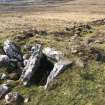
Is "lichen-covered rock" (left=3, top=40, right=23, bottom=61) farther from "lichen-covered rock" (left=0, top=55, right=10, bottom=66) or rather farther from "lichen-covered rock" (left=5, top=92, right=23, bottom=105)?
"lichen-covered rock" (left=5, top=92, right=23, bottom=105)

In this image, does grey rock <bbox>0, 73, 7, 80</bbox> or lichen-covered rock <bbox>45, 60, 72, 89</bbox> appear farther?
grey rock <bbox>0, 73, 7, 80</bbox>

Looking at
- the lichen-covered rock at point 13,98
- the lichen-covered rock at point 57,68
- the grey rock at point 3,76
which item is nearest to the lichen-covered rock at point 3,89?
the lichen-covered rock at point 13,98

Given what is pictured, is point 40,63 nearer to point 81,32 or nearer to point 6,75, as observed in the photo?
point 6,75

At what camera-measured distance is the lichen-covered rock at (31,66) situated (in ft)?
77.0

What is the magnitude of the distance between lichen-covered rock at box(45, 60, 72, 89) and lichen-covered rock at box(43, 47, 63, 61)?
0.68 m

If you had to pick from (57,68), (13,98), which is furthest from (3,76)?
(57,68)

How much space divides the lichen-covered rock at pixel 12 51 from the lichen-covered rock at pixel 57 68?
4.25 m

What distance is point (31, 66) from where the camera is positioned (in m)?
24.0

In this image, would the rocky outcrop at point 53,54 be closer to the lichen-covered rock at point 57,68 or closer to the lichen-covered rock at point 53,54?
the lichen-covered rock at point 53,54

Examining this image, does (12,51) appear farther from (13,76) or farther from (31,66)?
(31,66)

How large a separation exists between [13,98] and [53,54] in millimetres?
4485

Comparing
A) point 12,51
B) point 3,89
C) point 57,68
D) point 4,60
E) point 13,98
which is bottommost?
point 13,98

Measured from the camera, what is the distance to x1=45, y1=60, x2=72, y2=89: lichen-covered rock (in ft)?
73.8

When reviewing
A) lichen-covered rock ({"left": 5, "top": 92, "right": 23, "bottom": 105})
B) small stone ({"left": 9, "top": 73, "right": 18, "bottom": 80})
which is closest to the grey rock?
small stone ({"left": 9, "top": 73, "right": 18, "bottom": 80})
